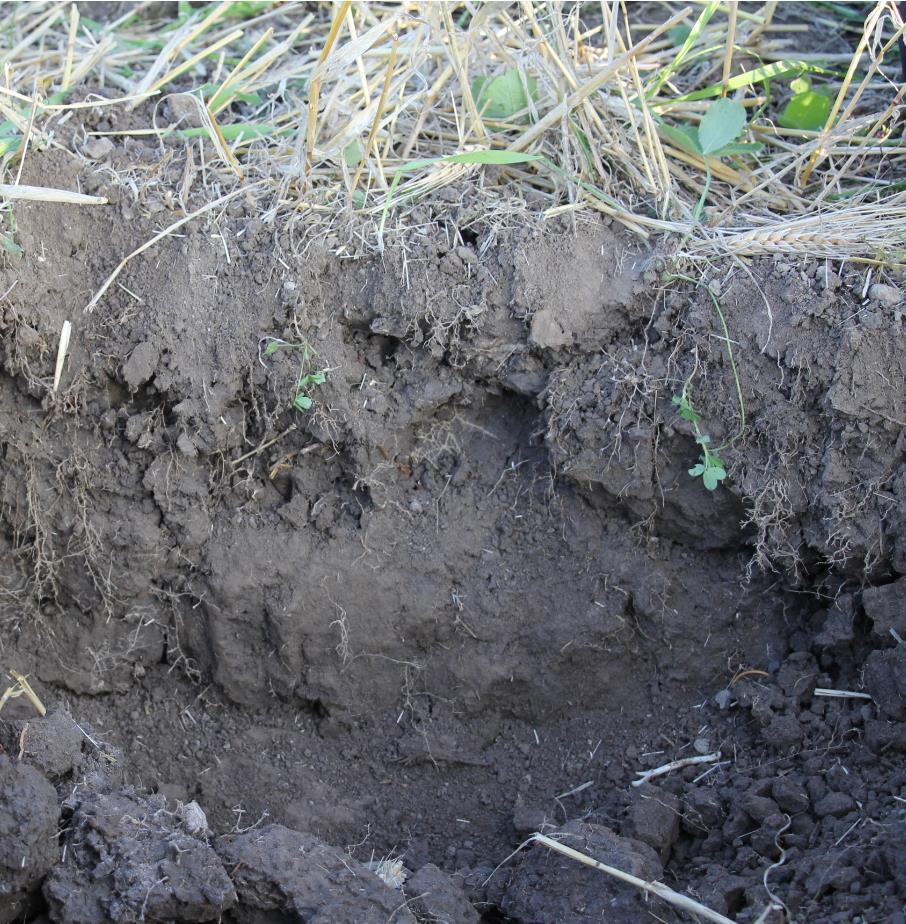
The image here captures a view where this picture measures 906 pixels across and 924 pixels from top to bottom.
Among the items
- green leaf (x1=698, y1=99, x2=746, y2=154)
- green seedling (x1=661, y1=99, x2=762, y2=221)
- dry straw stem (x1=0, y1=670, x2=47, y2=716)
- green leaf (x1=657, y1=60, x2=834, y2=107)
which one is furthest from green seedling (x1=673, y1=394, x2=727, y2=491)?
dry straw stem (x1=0, y1=670, x2=47, y2=716)

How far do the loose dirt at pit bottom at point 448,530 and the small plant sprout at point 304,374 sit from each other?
17mm

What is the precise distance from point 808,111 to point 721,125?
0.32m

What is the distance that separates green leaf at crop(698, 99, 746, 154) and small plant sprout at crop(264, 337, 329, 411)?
1.12m

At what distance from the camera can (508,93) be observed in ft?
9.41

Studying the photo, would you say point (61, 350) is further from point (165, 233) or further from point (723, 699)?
point (723, 699)

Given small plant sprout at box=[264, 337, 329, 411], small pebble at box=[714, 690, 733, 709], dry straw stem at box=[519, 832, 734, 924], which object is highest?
small plant sprout at box=[264, 337, 329, 411]

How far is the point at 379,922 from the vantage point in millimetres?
2086

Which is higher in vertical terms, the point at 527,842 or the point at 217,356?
the point at 217,356

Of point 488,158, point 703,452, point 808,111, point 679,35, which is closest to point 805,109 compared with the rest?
point 808,111

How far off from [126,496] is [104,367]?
33 cm

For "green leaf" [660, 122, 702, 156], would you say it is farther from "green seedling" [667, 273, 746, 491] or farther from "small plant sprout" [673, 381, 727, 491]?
Result: "small plant sprout" [673, 381, 727, 491]

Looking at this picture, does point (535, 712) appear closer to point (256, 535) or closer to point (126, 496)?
point (256, 535)

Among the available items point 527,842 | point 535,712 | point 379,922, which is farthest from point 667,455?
point 379,922

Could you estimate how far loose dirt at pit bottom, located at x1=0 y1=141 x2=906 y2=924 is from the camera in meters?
2.57
